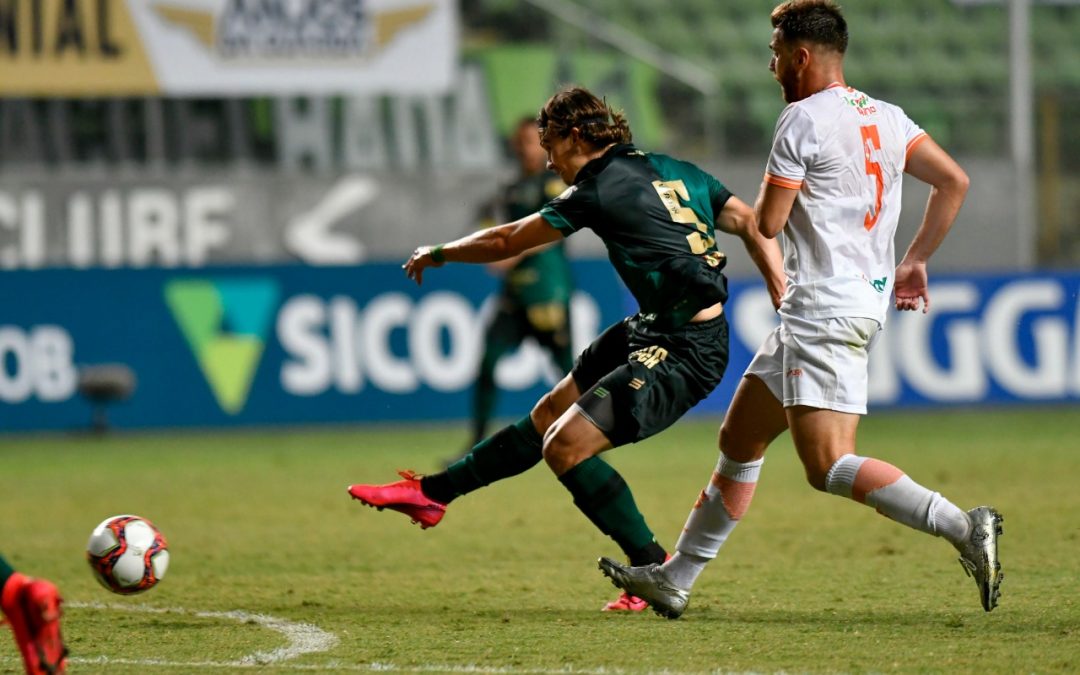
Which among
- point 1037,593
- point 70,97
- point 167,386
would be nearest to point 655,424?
point 1037,593

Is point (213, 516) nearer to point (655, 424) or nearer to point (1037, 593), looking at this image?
point (655, 424)

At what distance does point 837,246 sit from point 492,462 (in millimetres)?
1534

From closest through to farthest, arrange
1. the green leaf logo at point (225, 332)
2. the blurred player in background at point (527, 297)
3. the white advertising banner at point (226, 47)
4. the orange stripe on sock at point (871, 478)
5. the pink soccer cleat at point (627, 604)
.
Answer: the orange stripe on sock at point (871, 478)
the pink soccer cleat at point (627, 604)
the blurred player in background at point (527, 297)
the green leaf logo at point (225, 332)
the white advertising banner at point (226, 47)

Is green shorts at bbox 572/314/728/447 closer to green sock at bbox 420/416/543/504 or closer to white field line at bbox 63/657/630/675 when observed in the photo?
green sock at bbox 420/416/543/504

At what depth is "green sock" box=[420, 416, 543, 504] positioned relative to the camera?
6.09 metres

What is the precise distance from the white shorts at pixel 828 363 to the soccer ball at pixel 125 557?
228 centimetres

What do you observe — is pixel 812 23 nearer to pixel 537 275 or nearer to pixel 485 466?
pixel 485 466

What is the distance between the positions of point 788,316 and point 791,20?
3.12 ft

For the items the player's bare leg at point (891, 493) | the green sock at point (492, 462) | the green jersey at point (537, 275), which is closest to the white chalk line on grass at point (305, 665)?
the green sock at point (492, 462)

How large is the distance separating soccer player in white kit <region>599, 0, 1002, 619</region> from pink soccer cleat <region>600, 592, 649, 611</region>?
37.2 inches

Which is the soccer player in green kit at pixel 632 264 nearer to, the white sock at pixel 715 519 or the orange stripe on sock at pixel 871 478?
the white sock at pixel 715 519

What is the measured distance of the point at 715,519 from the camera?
5.83 m

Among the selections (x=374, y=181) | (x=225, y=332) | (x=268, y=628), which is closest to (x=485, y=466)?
(x=268, y=628)

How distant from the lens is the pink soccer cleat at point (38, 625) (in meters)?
4.33
